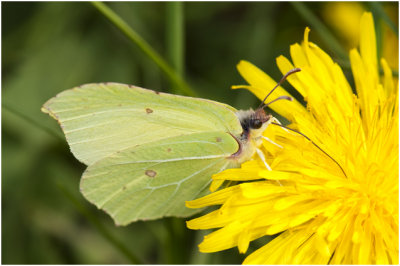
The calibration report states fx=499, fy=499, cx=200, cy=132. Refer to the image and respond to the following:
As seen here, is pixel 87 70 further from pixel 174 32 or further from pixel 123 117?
pixel 123 117

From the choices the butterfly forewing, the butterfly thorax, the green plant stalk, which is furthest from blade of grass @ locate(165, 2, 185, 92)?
the butterfly thorax

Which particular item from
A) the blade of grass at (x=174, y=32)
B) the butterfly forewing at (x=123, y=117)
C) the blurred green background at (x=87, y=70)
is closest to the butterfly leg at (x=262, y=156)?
the butterfly forewing at (x=123, y=117)

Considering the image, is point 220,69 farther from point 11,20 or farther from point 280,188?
point 280,188

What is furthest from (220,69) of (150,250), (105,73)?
(150,250)

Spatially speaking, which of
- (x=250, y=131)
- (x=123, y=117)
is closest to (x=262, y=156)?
(x=250, y=131)

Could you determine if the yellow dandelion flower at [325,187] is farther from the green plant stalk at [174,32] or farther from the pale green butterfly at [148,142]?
the green plant stalk at [174,32]

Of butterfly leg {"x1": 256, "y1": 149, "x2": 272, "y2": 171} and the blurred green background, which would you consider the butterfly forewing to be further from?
the blurred green background
